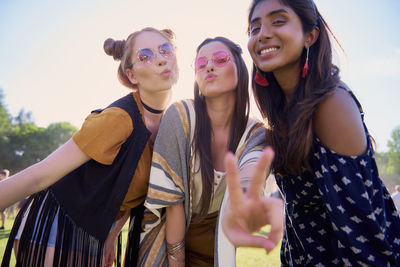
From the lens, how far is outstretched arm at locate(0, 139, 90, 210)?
5.80 feet

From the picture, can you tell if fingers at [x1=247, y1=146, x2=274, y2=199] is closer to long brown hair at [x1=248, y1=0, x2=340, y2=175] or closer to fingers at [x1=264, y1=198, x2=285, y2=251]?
fingers at [x1=264, y1=198, x2=285, y2=251]

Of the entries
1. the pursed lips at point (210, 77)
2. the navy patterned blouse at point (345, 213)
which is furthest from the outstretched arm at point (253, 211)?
the pursed lips at point (210, 77)

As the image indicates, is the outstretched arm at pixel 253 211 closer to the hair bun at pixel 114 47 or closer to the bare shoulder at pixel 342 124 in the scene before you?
the bare shoulder at pixel 342 124

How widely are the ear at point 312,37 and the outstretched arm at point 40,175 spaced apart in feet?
5.88

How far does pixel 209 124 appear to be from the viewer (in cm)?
220

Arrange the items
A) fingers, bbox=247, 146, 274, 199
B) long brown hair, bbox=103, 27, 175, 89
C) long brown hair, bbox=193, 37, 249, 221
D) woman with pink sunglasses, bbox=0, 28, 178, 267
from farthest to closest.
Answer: long brown hair, bbox=103, 27, 175, 89
long brown hair, bbox=193, 37, 249, 221
woman with pink sunglasses, bbox=0, 28, 178, 267
fingers, bbox=247, 146, 274, 199

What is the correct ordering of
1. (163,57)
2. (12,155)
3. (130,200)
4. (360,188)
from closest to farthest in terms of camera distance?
(360,188)
(130,200)
(163,57)
(12,155)

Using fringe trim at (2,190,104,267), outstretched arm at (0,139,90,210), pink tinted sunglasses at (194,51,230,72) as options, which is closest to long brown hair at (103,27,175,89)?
pink tinted sunglasses at (194,51,230,72)

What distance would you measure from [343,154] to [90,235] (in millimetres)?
1885

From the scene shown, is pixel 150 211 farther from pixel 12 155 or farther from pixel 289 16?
pixel 12 155

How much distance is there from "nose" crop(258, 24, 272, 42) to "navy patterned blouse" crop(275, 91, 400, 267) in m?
0.78

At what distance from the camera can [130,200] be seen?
2.24m

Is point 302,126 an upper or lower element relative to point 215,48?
lower

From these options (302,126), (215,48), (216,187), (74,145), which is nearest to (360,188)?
(302,126)
